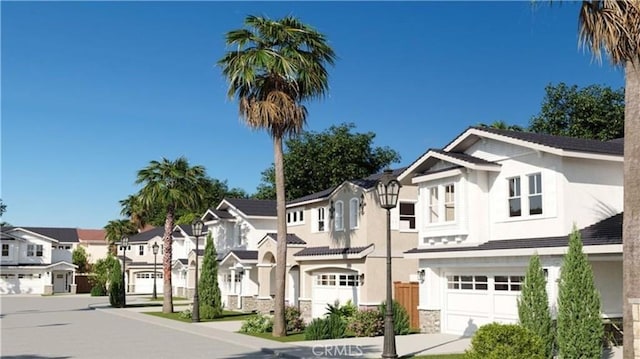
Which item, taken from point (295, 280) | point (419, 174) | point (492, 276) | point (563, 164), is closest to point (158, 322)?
point (295, 280)

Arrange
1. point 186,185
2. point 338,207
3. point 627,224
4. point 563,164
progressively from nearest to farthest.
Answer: point 627,224
point 563,164
point 338,207
point 186,185

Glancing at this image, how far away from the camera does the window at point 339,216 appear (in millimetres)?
31647

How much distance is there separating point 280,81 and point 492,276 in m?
9.91

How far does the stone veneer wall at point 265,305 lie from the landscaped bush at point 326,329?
12.9 meters

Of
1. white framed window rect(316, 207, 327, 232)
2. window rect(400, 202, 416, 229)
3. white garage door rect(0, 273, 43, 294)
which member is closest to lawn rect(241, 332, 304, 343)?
window rect(400, 202, 416, 229)

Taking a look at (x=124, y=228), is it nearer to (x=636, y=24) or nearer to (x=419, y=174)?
(x=419, y=174)

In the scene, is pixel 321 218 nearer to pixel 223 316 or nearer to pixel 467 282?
pixel 223 316

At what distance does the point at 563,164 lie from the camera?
1992 centimetres

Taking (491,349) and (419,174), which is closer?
(491,349)

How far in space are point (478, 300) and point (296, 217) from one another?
50.6ft

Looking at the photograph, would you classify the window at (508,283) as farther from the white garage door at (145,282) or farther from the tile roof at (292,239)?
the white garage door at (145,282)

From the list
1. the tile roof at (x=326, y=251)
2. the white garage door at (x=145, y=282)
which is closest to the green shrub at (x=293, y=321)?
the tile roof at (x=326, y=251)

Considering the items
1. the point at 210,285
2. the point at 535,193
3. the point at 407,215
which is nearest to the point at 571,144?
the point at 535,193

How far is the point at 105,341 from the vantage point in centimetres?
2334
